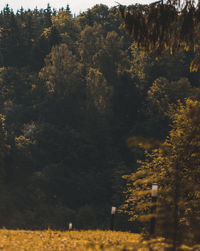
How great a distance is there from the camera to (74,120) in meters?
57.1

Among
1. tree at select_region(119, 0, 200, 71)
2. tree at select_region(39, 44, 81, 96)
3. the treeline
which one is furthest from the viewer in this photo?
tree at select_region(39, 44, 81, 96)

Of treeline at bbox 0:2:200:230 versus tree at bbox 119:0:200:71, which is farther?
treeline at bbox 0:2:200:230

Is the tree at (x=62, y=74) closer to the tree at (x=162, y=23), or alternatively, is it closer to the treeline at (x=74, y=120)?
the treeline at (x=74, y=120)

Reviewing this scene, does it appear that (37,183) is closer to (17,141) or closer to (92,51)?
(17,141)

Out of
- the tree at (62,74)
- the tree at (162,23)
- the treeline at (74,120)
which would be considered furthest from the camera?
the tree at (62,74)

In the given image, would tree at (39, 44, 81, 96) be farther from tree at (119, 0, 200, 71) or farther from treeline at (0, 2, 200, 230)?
tree at (119, 0, 200, 71)

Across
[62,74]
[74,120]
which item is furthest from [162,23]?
[74,120]

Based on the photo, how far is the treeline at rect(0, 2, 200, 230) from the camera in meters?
45.0

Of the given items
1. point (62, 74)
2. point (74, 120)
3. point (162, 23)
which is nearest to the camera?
point (162, 23)

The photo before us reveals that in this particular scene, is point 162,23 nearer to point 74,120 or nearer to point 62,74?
point 62,74

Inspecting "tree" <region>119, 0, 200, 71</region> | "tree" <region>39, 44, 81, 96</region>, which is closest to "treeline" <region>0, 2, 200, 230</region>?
"tree" <region>39, 44, 81, 96</region>

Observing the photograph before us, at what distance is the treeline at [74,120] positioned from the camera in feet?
148

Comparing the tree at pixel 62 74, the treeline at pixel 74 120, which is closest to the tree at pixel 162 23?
the treeline at pixel 74 120

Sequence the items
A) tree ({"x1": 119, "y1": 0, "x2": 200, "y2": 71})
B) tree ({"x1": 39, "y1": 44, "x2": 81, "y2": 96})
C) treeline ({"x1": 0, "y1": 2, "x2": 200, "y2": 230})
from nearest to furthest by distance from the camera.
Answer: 1. tree ({"x1": 119, "y1": 0, "x2": 200, "y2": 71})
2. treeline ({"x1": 0, "y1": 2, "x2": 200, "y2": 230})
3. tree ({"x1": 39, "y1": 44, "x2": 81, "y2": 96})
